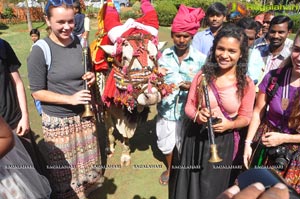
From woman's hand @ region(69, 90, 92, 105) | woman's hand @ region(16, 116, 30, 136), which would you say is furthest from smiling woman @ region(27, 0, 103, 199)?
woman's hand @ region(16, 116, 30, 136)

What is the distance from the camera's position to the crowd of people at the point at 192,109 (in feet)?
7.79

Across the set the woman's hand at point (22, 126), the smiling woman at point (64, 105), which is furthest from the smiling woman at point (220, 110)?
the woman's hand at point (22, 126)

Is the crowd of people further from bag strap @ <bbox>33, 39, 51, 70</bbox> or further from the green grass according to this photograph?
the green grass

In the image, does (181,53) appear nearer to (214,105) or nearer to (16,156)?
(214,105)

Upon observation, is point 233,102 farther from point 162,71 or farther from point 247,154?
point 162,71

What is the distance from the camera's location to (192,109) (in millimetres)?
2715

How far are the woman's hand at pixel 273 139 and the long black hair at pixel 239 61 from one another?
1.55ft

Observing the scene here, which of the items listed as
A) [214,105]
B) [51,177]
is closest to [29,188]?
[51,177]

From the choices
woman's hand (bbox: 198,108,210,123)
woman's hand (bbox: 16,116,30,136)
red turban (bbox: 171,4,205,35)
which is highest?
red turban (bbox: 171,4,205,35)

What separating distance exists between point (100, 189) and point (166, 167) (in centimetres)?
118

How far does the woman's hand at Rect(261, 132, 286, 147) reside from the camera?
2.36 metres

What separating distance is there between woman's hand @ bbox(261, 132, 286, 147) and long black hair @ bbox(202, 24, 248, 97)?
472mm

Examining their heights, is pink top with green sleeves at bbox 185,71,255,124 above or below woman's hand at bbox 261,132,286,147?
above

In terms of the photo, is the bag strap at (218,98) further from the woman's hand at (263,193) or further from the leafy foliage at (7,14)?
the leafy foliage at (7,14)
